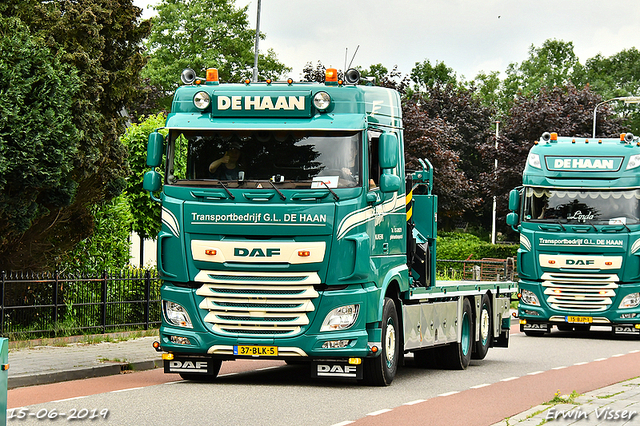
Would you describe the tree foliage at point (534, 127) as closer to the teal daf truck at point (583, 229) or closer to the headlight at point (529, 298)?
the headlight at point (529, 298)

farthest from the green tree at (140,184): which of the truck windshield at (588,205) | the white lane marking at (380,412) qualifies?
the white lane marking at (380,412)

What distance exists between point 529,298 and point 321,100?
12.8 metres

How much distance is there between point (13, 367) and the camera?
43.8 ft

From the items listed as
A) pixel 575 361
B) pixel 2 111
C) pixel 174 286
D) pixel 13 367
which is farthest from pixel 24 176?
pixel 575 361

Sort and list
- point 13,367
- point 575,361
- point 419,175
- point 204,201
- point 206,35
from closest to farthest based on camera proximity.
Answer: point 204,201, point 13,367, point 419,175, point 575,361, point 206,35

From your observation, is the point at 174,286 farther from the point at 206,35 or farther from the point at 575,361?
the point at 206,35

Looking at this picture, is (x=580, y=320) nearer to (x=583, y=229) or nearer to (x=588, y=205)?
(x=583, y=229)

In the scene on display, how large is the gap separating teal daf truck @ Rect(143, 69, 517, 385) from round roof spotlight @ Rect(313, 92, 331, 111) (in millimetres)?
14

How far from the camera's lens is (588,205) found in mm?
22578

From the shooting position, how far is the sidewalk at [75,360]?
42.3 ft

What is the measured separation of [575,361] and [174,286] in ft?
27.3

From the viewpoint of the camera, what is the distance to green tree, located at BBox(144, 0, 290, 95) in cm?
6012

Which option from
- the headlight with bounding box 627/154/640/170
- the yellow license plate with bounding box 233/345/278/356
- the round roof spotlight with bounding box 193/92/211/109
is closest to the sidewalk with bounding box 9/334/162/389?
the yellow license plate with bounding box 233/345/278/356
